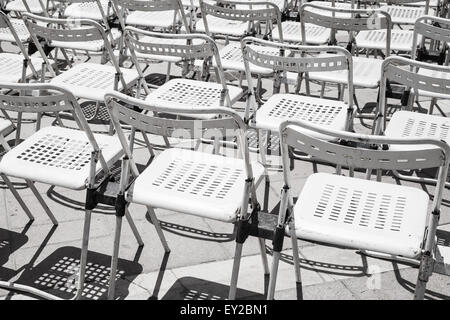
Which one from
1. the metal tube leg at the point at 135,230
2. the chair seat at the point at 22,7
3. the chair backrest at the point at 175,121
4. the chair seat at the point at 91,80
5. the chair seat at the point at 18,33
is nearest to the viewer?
the chair backrest at the point at 175,121

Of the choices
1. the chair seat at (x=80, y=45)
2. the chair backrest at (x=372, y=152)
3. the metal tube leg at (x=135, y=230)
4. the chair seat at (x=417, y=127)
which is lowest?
the metal tube leg at (x=135, y=230)

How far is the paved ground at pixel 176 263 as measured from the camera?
11.5ft

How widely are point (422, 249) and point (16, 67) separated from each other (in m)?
3.60

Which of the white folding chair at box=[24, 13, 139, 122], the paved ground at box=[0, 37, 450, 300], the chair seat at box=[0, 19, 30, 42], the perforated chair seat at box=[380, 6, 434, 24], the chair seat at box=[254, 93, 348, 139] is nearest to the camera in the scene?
the paved ground at box=[0, 37, 450, 300]

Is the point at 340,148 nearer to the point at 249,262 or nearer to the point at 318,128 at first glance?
the point at 318,128

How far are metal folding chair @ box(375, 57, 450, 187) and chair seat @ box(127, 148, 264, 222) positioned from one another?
0.92 m

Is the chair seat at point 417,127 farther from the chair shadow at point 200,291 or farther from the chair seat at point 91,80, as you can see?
the chair seat at point 91,80

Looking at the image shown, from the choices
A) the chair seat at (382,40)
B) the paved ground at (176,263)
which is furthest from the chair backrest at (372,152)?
the chair seat at (382,40)

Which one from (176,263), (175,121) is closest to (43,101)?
(175,121)

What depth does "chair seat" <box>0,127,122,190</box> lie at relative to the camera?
3.33 m

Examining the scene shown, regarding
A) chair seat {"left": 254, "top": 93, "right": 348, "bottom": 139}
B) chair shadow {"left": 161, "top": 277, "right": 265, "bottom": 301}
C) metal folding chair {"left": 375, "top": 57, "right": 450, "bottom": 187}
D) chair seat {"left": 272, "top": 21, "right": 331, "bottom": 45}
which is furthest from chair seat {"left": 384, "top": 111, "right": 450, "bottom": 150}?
chair seat {"left": 272, "top": 21, "right": 331, "bottom": 45}

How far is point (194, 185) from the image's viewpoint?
126 inches

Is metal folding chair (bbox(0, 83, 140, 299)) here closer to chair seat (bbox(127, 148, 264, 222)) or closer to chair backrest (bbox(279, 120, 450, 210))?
chair seat (bbox(127, 148, 264, 222))

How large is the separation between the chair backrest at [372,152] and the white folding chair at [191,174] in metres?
Answer: 0.25
